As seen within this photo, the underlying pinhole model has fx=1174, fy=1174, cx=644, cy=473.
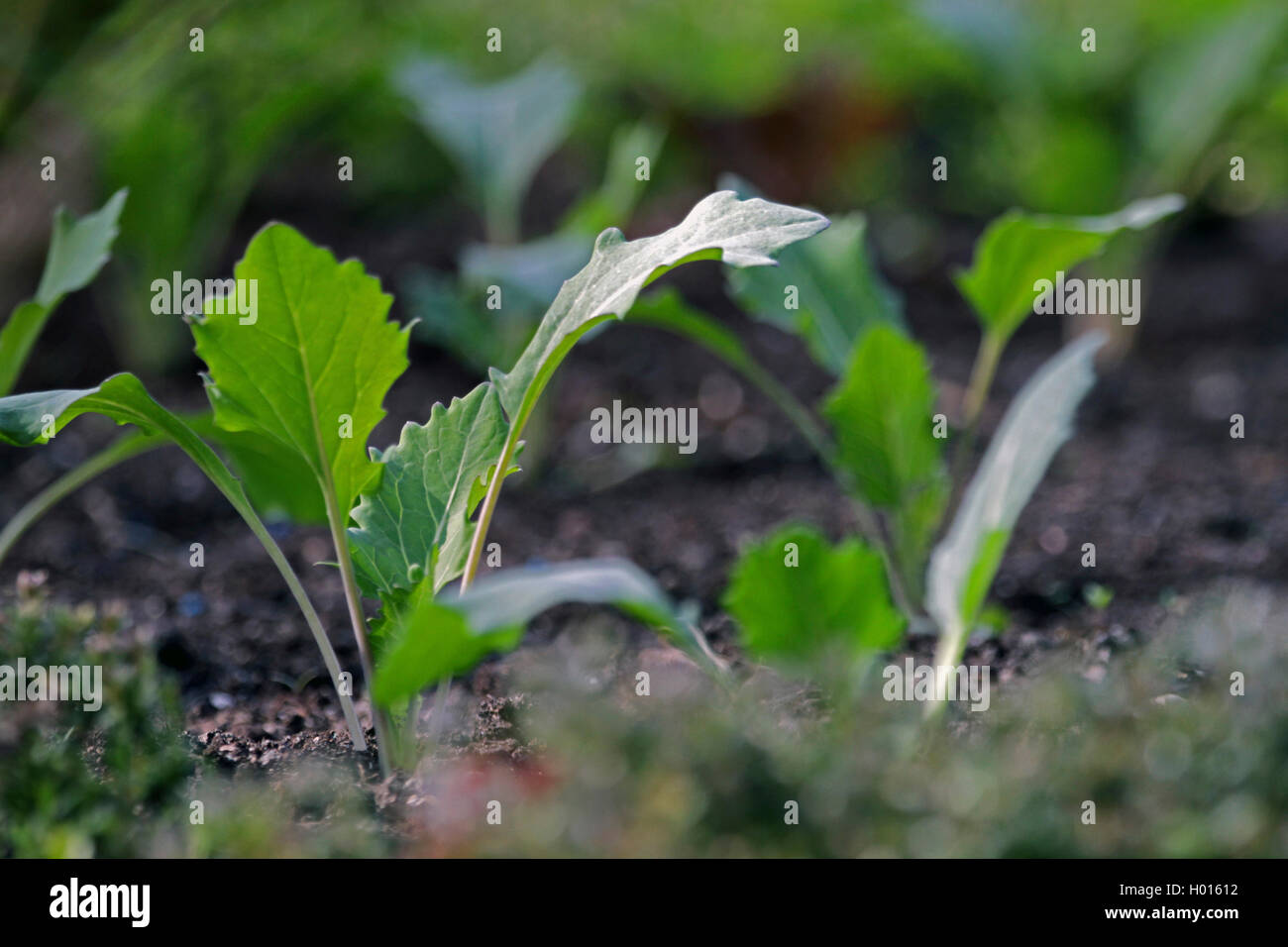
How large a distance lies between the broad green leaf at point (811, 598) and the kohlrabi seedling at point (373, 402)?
0.24 ft

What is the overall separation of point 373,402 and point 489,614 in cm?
49

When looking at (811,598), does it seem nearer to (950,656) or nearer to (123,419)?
(950,656)

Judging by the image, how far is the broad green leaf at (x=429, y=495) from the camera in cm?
136

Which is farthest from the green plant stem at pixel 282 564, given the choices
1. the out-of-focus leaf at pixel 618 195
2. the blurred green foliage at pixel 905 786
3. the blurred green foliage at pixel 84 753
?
the out-of-focus leaf at pixel 618 195

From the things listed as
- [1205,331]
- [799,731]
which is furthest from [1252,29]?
[799,731]

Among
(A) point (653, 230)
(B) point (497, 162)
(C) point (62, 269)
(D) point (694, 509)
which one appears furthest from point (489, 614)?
(A) point (653, 230)

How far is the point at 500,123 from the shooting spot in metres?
2.65

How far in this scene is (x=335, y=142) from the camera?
441cm

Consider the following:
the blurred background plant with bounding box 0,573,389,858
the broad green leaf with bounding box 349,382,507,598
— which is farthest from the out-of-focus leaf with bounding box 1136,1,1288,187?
the blurred background plant with bounding box 0,573,389,858

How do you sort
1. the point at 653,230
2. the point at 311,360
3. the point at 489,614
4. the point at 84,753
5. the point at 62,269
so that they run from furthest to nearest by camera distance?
the point at 653,230, the point at 62,269, the point at 84,753, the point at 311,360, the point at 489,614

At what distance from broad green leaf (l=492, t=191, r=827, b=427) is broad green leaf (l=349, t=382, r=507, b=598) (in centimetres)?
7

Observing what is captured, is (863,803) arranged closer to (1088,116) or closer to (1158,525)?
(1158,525)

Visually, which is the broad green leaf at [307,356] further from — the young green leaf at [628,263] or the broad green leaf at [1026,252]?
the broad green leaf at [1026,252]

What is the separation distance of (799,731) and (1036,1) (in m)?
4.54
